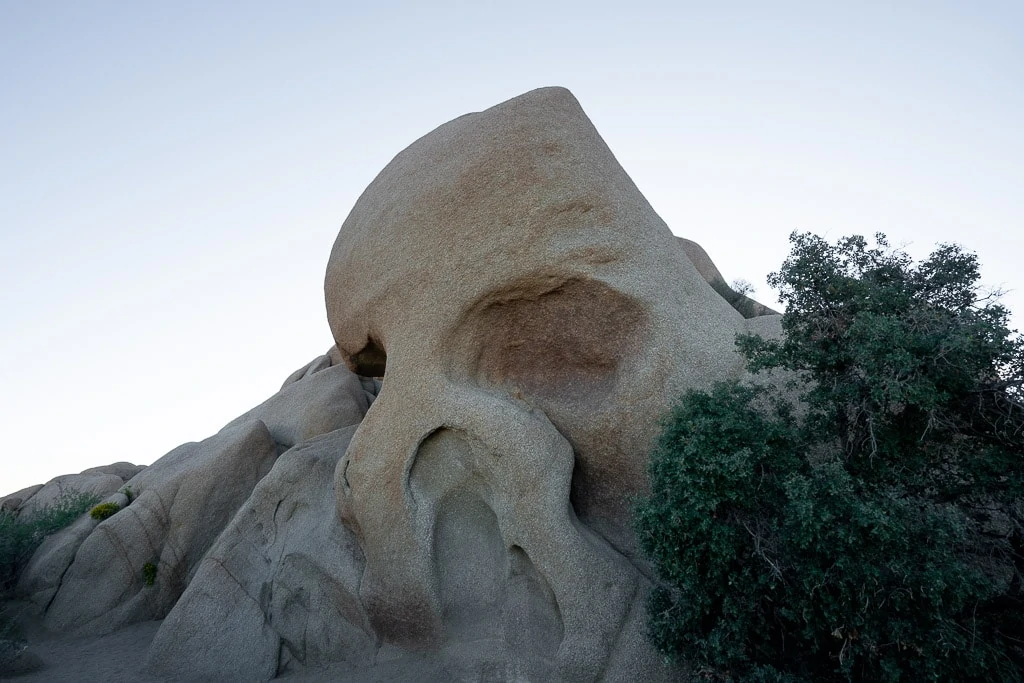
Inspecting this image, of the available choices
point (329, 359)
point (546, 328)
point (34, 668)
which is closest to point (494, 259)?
point (546, 328)

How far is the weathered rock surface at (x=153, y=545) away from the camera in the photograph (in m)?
17.9

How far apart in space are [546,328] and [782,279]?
16.8ft

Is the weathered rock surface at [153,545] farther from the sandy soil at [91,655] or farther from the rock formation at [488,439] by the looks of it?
the rock formation at [488,439]

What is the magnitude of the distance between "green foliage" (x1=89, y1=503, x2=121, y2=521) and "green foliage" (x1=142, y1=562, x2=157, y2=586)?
7.91 feet

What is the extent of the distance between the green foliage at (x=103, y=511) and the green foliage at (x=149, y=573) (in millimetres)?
2411

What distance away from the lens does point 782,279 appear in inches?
491

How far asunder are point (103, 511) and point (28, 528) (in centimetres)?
286

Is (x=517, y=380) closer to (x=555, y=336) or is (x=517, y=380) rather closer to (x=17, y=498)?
(x=555, y=336)

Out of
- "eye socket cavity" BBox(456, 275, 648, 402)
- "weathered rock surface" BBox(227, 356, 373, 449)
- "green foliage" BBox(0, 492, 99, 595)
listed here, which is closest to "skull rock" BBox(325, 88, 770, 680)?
"eye socket cavity" BBox(456, 275, 648, 402)

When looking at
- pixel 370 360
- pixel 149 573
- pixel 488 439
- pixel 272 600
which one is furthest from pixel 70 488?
pixel 488 439

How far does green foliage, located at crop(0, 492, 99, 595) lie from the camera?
63.9 ft

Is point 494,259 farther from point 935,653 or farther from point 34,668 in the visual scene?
point 34,668

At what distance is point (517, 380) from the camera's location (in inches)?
635

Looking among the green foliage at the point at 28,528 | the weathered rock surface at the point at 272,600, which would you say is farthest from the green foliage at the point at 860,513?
the green foliage at the point at 28,528
